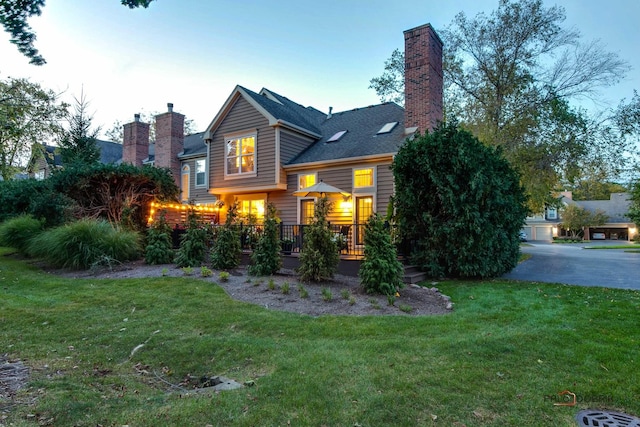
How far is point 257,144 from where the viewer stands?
Result: 14.1 meters

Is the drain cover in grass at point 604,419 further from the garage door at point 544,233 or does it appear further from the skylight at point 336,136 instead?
the garage door at point 544,233

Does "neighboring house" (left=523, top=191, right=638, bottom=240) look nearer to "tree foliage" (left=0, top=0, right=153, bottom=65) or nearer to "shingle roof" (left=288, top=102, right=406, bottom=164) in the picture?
"shingle roof" (left=288, top=102, right=406, bottom=164)

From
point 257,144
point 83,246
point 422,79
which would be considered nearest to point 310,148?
point 257,144

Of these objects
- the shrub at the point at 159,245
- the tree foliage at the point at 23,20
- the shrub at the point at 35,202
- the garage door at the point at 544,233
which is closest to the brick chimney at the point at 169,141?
the shrub at the point at 35,202

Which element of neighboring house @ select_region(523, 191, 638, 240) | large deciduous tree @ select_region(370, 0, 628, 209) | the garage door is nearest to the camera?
large deciduous tree @ select_region(370, 0, 628, 209)

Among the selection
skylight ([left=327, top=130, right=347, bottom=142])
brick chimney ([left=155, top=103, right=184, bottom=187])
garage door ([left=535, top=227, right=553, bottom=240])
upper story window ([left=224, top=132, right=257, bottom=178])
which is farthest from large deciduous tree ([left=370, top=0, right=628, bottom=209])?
garage door ([left=535, top=227, right=553, bottom=240])

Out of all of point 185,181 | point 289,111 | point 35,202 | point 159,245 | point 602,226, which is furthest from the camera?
point 602,226

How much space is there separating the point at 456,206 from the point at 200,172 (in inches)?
533

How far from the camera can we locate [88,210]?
40.0 ft

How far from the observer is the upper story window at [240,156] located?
14.3 m

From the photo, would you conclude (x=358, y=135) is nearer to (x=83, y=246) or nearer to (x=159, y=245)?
(x=159, y=245)

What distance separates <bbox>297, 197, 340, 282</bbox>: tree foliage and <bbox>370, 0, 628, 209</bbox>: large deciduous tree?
35.2 feet

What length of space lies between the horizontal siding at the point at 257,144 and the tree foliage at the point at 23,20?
10.3m

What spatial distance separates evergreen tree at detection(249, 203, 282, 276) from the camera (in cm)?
786
